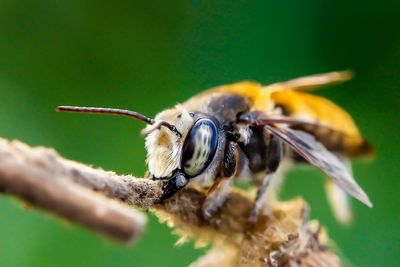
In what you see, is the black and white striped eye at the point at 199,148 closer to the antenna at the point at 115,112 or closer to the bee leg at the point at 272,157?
the antenna at the point at 115,112

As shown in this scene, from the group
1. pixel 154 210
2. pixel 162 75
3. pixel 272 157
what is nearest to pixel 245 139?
pixel 272 157

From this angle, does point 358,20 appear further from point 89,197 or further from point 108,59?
point 89,197

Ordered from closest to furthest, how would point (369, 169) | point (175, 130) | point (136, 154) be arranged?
point (175, 130)
point (136, 154)
point (369, 169)

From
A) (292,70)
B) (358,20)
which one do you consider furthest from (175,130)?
(358,20)

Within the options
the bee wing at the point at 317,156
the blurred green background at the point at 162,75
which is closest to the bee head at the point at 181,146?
the bee wing at the point at 317,156

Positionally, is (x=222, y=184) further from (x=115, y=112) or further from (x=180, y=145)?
(x=115, y=112)

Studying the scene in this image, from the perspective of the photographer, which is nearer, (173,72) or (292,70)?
(173,72)

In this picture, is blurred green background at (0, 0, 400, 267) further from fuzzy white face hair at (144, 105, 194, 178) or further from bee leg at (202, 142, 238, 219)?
fuzzy white face hair at (144, 105, 194, 178)

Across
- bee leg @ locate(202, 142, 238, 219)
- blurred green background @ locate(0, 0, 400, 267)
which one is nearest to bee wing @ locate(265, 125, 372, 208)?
bee leg @ locate(202, 142, 238, 219)
